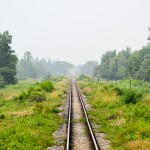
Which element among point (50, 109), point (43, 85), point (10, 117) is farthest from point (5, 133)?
point (43, 85)

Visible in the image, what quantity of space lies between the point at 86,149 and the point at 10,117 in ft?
36.8

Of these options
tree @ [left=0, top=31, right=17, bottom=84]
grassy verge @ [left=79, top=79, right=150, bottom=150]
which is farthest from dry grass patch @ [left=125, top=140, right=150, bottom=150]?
tree @ [left=0, top=31, right=17, bottom=84]

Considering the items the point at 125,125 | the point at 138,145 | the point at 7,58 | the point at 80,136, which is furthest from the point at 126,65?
the point at 138,145

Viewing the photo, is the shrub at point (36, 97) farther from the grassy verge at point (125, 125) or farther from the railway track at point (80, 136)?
the railway track at point (80, 136)

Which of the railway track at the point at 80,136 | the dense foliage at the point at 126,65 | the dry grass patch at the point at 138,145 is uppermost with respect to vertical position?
the dense foliage at the point at 126,65

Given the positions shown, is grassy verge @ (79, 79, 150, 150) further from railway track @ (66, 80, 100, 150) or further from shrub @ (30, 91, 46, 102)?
shrub @ (30, 91, 46, 102)

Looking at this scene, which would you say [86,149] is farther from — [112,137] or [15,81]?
[15,81]

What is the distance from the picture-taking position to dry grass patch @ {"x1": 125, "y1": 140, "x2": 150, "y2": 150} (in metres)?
13.6

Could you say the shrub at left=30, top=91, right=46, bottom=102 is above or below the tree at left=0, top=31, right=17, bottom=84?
below

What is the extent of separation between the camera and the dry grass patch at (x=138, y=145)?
535 inches

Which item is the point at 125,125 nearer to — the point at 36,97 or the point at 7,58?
the point at 36,97

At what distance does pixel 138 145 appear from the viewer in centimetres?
1388

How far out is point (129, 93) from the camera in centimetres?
2781

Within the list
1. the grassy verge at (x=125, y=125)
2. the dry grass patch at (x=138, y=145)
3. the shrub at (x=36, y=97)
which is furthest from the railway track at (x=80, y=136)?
the shrub at (x=36, y=97)
